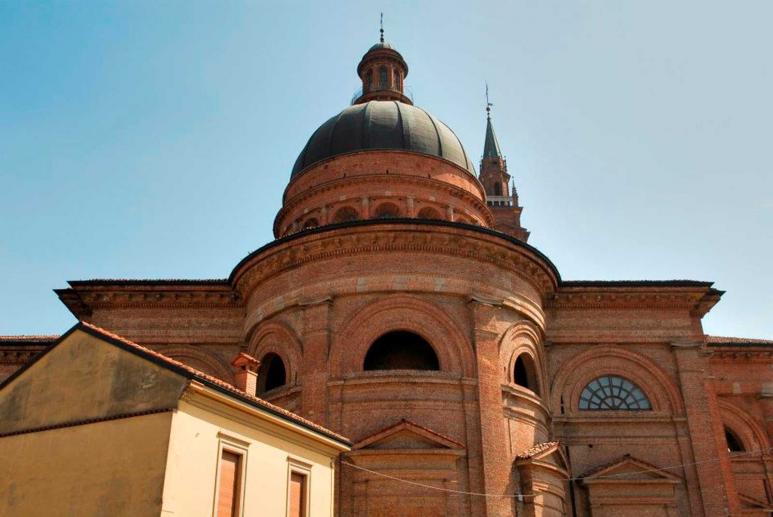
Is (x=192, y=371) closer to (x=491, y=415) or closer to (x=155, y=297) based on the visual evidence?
(x=491, y=415)

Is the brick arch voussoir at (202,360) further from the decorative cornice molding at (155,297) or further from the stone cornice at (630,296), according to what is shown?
the stone cornice at (630,296)

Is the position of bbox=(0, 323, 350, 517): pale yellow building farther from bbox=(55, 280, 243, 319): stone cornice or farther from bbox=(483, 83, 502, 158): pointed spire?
bbox=(483, 83, 502, 158): pointed spire

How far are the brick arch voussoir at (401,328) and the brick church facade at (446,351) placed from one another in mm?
37

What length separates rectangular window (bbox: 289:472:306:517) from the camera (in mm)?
12759

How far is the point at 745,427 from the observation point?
25.7m

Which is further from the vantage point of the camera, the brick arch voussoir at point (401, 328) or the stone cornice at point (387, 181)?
the stone cornice at point (387, 181)

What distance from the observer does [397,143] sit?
24781 mm

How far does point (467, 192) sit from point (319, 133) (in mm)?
5947

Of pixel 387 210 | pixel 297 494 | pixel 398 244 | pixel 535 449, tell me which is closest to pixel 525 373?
pixel 535 449

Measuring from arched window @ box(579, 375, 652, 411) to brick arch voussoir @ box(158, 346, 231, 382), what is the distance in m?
10.3

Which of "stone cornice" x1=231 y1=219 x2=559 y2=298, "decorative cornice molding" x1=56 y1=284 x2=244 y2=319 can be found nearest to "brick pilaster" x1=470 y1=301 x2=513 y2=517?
"stone cornice" x1=231 y1=219 x2=559 y2=298

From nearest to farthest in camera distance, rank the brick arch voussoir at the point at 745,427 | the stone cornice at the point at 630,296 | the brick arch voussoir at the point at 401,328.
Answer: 1. the brick arch voussoir at the point at 401,328
2. the stone cornice at the point at 630,296
3. the brick arch voussoir at the point at 745,427

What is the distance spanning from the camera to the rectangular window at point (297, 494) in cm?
1276

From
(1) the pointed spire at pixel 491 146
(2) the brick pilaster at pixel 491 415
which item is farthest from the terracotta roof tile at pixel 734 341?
(1) the pointed spire at pixel 491 146
